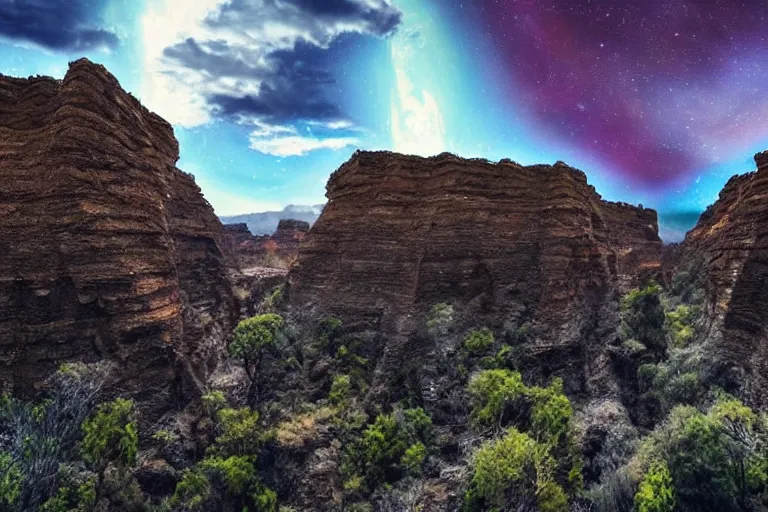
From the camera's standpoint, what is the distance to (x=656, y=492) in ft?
→ 72.1

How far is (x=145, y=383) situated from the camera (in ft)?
96.1

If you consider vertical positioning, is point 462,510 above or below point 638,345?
below

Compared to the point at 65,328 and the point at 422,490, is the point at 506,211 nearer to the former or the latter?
the point at 422,490

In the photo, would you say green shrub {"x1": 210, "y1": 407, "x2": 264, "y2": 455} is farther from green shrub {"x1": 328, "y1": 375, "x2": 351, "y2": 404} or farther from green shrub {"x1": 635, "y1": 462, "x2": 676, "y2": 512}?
green shrub {"x1": 635, "y1": 462, "x2": 676, "y2": 512}

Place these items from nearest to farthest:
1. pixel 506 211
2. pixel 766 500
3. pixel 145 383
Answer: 1. pixel 766 500
2. pixel 145 383
3. pixel 506 211

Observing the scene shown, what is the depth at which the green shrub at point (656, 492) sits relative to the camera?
21.3 m

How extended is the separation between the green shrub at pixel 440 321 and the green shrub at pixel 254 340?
13052 millimetres

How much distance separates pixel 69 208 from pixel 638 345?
42.1m

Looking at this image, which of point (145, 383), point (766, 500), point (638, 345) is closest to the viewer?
point (766, 500)

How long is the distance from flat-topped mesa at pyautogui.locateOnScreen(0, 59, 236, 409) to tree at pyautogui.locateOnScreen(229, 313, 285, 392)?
3.63 meters

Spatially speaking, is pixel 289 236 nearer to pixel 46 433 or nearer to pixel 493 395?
pixel 46 433

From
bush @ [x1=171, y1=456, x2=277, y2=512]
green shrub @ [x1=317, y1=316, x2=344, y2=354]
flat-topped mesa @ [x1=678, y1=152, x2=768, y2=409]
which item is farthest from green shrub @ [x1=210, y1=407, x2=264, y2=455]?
flat-topped mesa @ [x1=678, y1=152, x2=768, y2=409]

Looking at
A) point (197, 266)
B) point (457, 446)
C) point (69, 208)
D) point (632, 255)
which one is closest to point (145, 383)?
point (69, 208)

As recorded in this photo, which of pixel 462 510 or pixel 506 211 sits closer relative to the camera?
pixel 462 510
